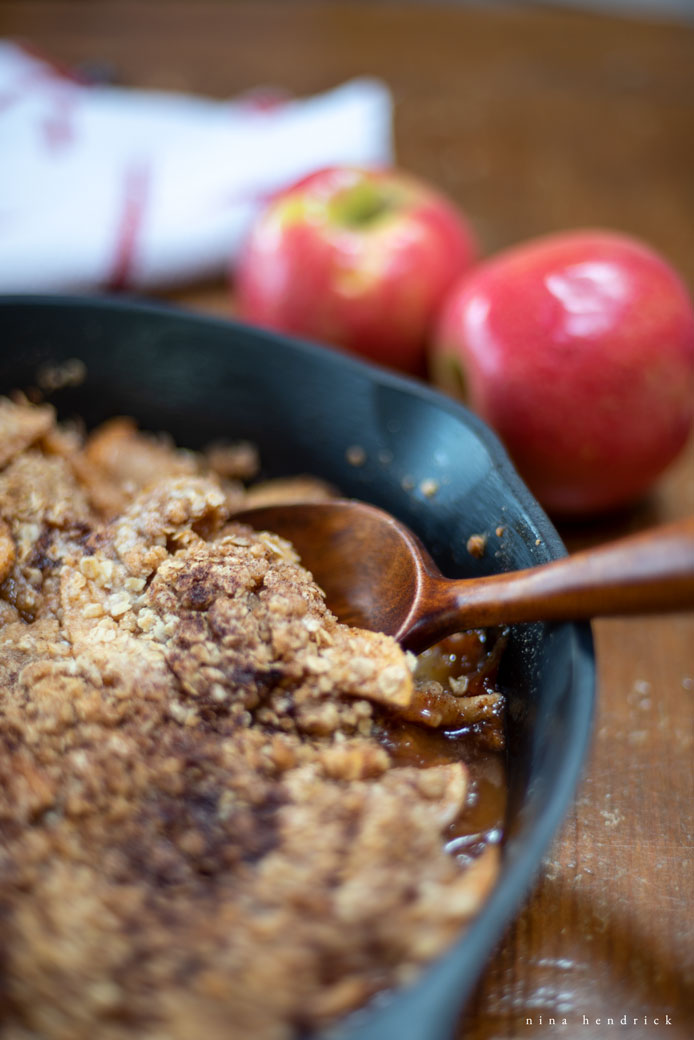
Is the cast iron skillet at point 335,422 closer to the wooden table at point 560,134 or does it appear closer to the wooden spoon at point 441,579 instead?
the wooden spoon at point 441,579

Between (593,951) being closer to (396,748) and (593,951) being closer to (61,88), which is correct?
(396,748)

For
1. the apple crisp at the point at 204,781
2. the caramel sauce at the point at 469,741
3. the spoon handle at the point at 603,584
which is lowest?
the caramel sauce at the point at 469,741

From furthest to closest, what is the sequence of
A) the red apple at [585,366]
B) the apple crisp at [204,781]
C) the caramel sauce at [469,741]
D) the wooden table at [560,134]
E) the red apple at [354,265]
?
the red apple at [354,265] < the red apple at [585,366] < the wooden table at [560,134] < the caramel sauce at [469,741] < the apple crisp at [204,781]

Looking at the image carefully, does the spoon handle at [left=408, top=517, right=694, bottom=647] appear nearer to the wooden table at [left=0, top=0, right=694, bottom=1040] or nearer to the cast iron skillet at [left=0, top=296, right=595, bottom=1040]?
the cast iron skillet at [left=0, top=296, right=595, bottom=1040]

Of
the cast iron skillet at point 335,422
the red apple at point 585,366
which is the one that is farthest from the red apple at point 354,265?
the cast iron skillet at point 335,422

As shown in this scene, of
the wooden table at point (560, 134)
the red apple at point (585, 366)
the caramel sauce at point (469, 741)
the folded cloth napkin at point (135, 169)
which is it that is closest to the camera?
the caramel sauce at point (469, 741)

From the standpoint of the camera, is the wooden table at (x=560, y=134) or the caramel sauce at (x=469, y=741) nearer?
the caramel sauce at (x=469, y=741)
